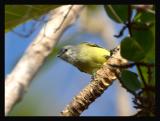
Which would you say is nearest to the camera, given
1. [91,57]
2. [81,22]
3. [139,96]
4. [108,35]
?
[139,96]

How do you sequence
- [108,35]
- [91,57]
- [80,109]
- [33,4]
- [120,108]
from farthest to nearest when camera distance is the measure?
1. [108,35]
2. [120,108]
3. [91,57]
4. [33,4]
5. [80,109]

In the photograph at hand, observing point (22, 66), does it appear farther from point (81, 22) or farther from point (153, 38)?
point (153, 38)

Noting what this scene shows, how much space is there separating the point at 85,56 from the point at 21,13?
40 centimetres

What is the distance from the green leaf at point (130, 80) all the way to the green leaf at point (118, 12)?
0.23 ft

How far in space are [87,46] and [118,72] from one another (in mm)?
885

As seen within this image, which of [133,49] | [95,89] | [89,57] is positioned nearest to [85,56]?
[89,57]

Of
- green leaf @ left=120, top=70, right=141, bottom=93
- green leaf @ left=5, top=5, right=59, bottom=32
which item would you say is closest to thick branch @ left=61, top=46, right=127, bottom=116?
green leaf @ left=120, top=70, right=141, bottom=93

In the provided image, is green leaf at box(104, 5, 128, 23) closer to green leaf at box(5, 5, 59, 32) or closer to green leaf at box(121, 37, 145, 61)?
green leaf at box(121, 37, 145, 61)

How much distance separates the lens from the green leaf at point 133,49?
0.54 metres

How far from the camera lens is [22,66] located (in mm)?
1753

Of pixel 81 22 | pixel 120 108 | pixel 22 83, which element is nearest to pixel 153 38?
pixel 22 83

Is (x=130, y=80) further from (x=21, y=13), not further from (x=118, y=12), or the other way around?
(x=21, y=13)
